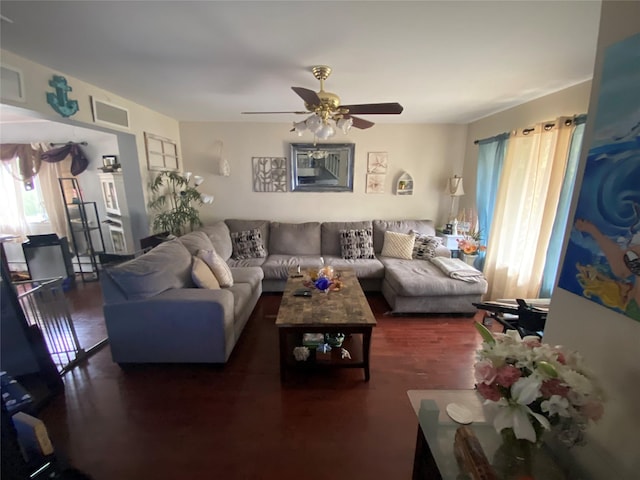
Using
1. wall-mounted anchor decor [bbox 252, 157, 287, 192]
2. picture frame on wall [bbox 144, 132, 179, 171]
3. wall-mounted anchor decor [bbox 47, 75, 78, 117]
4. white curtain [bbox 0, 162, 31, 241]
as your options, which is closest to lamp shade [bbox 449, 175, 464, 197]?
wall-mounted anchor decor [bbox 252, 157, 287, 192]

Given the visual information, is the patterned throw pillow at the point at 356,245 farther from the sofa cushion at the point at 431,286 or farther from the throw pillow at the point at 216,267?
the throw pillow at the point at 216,267

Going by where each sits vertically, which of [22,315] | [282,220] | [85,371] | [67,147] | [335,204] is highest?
[67,147]

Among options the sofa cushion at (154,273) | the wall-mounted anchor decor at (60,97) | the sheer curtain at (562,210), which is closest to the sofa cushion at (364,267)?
the sheer curtain at (562,210)

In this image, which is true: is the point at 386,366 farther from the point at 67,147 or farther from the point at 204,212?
the point at 67,147

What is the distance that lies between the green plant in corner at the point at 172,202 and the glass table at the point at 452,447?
11.0ft

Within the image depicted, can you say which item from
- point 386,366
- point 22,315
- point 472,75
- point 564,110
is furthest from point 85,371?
point 564,110

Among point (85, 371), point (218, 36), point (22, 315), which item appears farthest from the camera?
point (85, 371)

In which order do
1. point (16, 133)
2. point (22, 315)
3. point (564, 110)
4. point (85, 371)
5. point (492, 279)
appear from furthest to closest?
point (16, 133)
point (492, 279)
point (564, 110)
point (85, 371)
point (22, 315)

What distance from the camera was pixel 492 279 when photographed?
329cm

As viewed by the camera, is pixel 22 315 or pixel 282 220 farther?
pixel 282 220

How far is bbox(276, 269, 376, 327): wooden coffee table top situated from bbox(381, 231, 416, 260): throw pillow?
4.41 ft

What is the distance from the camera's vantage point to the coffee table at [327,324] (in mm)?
1912

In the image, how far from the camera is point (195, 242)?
278 centimetres

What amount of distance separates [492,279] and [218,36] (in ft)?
12.0
